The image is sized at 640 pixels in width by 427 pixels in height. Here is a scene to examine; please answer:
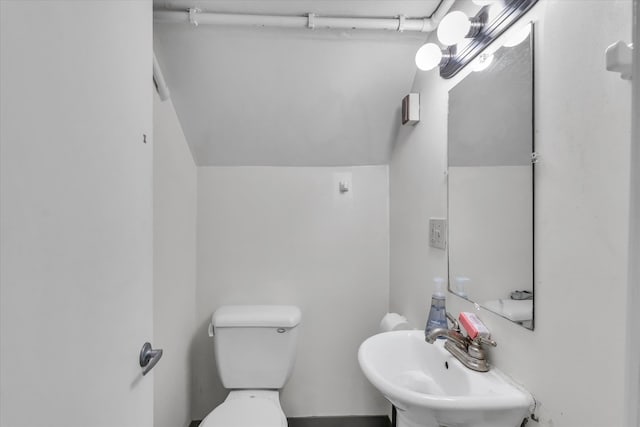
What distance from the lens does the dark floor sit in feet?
6.24

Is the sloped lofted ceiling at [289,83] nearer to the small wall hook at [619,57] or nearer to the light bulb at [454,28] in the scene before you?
the light bulb at [454,28]

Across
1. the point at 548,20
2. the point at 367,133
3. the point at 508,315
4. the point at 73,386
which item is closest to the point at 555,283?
the point at 508,315

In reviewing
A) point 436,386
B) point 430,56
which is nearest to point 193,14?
point 430,56

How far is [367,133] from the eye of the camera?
181cm

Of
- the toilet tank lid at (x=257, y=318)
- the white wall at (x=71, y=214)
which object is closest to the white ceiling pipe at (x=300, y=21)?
the white wall at (x=71, y=214)

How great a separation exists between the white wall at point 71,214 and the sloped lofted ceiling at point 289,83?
654 millimetres

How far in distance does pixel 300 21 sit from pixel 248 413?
172 cm

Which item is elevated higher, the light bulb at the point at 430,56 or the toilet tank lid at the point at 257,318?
the light bulb at the point at 430,56

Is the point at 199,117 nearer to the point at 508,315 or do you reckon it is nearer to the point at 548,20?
the point at 548,20

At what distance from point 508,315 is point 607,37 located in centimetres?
69

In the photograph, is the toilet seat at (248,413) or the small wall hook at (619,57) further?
the toilet seat at (248,413)

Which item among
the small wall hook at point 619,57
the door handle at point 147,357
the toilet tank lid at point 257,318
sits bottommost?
the toilet tank lid at point 257,318

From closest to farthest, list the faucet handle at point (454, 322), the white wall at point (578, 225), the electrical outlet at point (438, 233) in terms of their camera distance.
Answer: the white wall at point (578, 225)
the faucet handle at point (454, 322)
the electrical outlet at point (438, 233)

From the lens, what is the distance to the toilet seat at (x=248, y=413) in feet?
4.49
